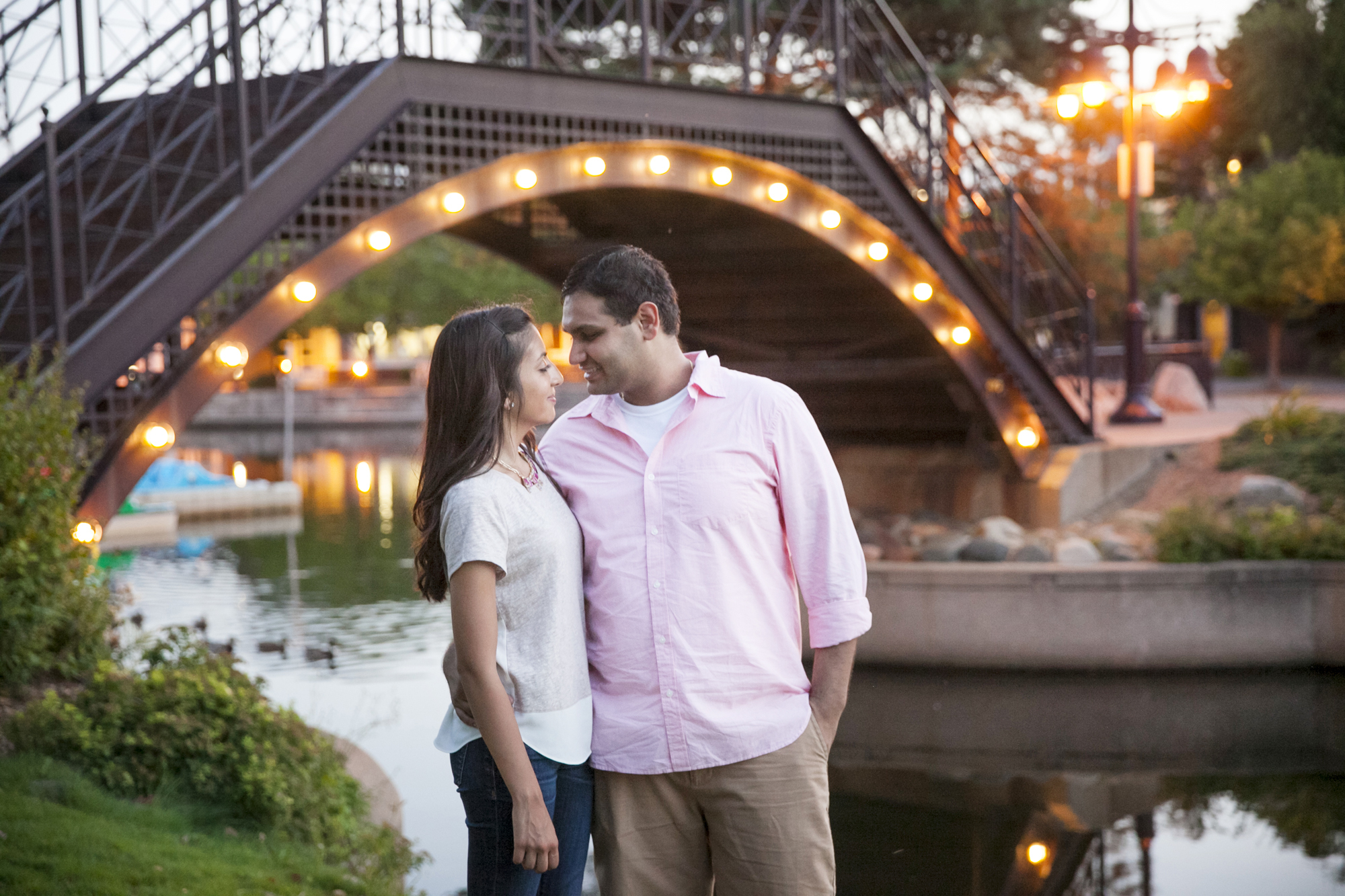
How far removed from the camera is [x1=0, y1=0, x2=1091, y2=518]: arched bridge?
26.6ft

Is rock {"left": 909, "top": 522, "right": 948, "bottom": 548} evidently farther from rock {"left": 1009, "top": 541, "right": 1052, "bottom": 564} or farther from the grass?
the grass

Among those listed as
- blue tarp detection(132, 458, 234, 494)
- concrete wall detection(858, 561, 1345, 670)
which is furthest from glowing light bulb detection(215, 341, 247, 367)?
blue tarp detection(132, 458, 234, 494)

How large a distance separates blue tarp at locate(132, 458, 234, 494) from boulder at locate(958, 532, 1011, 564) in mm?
15364

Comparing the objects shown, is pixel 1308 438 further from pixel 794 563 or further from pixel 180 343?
pixel 794 563

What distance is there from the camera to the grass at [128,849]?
4.66 metres

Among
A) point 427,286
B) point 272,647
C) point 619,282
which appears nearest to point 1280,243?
point 272,647

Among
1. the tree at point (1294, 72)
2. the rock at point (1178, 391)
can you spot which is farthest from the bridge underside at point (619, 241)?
the tree at point (1294, 72)

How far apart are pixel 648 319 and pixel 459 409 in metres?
0.52

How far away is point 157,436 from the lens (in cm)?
819

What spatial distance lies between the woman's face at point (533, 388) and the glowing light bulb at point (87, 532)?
5238 millimetres

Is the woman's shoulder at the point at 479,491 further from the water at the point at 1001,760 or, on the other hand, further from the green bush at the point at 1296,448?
the green bush at the point at 1296,448

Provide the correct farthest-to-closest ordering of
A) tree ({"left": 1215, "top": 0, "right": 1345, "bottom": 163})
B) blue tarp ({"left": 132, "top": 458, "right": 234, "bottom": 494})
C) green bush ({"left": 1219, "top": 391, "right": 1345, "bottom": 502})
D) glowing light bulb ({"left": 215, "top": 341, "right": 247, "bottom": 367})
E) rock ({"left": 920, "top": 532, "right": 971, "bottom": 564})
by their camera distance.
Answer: tree ({"left": 1215, "top": 0, "right": 1345, "bottom": 163}) < blue tarp ({"left": 132, "top": 458, "right": 234, "bottom": 494}) < green bush ({"left": 1219, "top": 391, "right": 1345, "bottom": 502}) < rock ({"left": 920, "top": 532, "right": 971, "bottom": 564}) < glowing light bulb ({"left": 215, "top": 341, "right": 247, "bottom": 367})

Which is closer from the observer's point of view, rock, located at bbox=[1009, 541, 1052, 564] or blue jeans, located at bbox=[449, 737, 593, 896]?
blue jeans, located at bbox=[449, 737, 593, 896]

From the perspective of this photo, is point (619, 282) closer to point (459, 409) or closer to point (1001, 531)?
point (459, 409)
